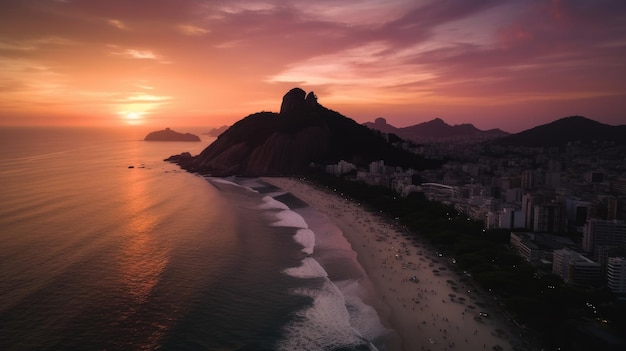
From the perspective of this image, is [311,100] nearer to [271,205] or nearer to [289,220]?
[271,205]

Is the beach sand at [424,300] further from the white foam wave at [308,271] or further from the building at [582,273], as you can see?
the building at [582,273]

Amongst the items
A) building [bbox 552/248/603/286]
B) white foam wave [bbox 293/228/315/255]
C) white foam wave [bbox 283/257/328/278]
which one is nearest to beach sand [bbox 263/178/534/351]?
white foam wave [bbox 283/257/328/278]

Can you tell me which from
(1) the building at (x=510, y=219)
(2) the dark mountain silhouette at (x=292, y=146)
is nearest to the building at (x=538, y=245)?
(1) the building at (x=510, y=219)

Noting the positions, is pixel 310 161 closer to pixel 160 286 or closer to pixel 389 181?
pixel 389 181

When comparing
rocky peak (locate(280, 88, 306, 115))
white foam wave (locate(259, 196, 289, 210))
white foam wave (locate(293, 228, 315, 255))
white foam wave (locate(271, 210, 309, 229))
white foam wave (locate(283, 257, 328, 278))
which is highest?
rocky peak (locate(280, 88, 306, 115))

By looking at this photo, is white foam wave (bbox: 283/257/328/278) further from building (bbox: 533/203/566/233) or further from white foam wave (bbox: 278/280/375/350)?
building (bbox: 533/203/566/233)
